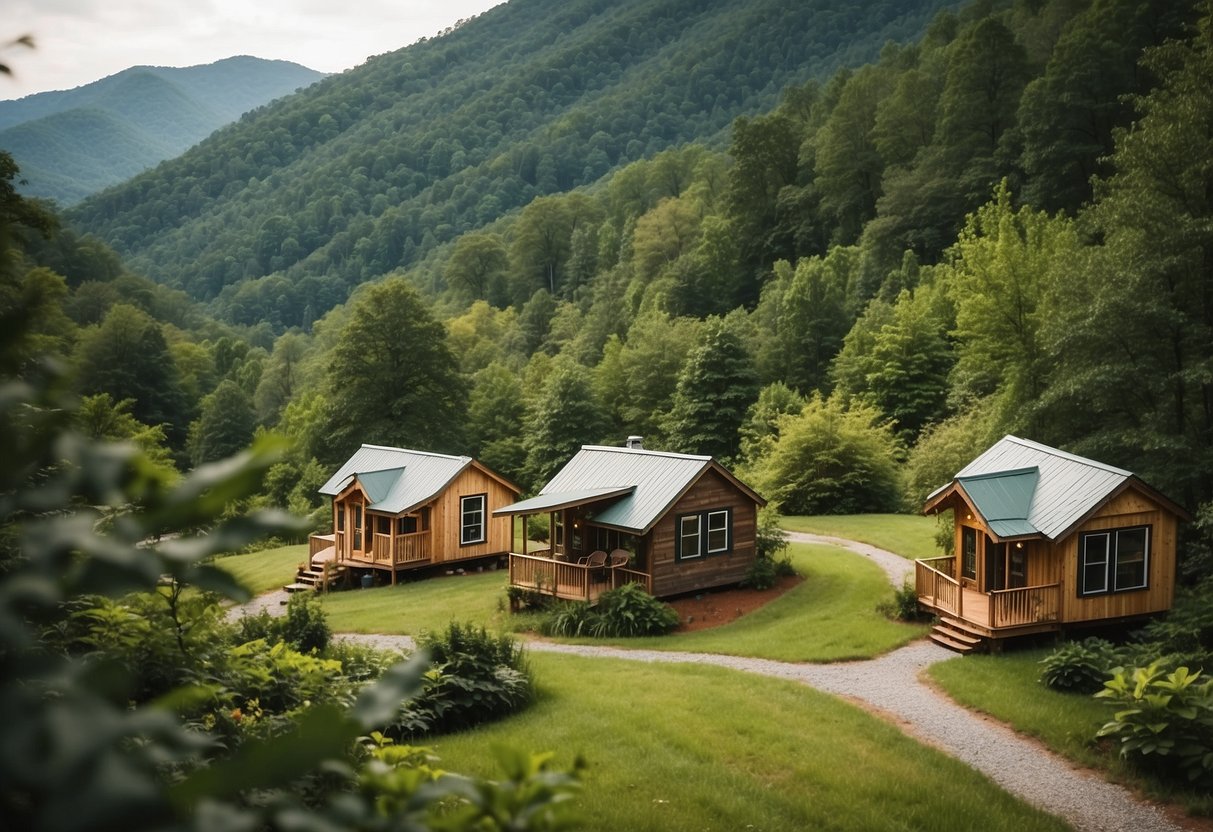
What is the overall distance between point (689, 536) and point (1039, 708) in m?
11.7

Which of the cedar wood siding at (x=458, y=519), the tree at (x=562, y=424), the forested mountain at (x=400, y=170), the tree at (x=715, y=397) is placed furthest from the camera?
the forested mountain at (x=400, y=170)

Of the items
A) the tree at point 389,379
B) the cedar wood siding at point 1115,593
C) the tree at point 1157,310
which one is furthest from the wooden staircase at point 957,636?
the tree at point 389,379

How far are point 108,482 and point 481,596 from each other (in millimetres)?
29226

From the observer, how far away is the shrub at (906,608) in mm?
25125

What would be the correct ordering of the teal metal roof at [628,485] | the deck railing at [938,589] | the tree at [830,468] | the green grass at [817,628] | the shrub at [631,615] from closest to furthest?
the green grass at [817,628] → the deck railing at [938,589] → the shrub at [631,615] → the teal metal roof at [628,485] → the tree at [830,468]

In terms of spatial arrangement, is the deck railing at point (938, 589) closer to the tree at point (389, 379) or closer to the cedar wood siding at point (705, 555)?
the cedar wood siding at point (705, 555)

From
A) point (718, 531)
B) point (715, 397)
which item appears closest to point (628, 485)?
point (718, 531)

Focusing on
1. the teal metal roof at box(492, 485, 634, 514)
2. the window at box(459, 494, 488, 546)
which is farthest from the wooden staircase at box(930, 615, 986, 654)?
the window at box(459, 494, 488, 546)

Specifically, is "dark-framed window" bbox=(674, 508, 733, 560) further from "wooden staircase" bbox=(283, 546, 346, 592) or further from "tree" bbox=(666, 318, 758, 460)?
"tree" bbox=(666, 318, 758, 460)

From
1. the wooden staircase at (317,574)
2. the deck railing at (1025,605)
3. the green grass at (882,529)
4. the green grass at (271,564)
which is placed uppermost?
the deck railing at (1025,605)

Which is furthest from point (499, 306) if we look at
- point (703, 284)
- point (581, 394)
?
point (581, 394)

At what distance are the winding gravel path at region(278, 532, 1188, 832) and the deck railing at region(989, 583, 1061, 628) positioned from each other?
141 cm

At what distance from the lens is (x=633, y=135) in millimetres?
172125

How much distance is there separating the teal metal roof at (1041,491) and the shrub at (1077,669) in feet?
10.2
